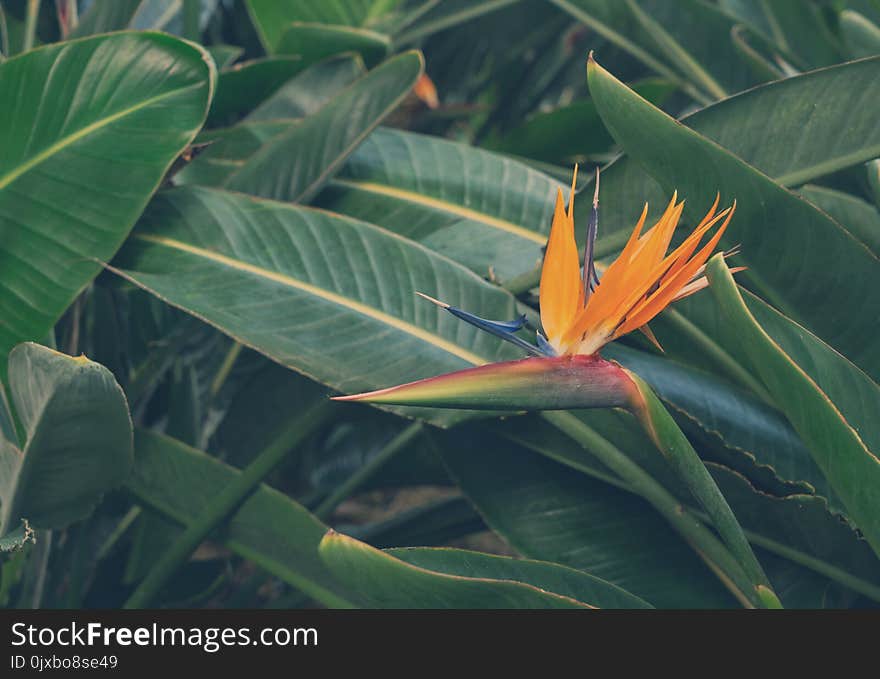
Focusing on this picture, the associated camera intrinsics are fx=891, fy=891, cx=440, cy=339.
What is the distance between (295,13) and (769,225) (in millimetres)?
633

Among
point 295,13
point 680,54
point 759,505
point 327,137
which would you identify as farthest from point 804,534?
point 295,13

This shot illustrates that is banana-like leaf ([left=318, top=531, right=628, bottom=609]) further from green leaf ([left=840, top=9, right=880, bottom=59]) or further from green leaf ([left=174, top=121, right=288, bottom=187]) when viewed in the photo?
green leaf ([left=840, top=9, right=880, bottom=59])

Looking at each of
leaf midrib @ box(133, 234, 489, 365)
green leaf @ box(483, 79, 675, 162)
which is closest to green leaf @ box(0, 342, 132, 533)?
leaf midrib @ box(133, 234, 489, 365)

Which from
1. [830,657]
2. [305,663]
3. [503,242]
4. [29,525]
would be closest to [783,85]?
[503,242]

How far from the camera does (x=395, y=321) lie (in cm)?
67

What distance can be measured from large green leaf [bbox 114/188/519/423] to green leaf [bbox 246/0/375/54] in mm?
336

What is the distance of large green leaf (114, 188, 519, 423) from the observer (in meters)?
0.64

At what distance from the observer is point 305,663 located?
21.0 inches

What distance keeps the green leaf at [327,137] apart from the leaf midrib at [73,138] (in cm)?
15

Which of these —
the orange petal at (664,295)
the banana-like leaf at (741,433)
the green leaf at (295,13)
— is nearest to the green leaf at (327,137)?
the green leaf at (295,13)

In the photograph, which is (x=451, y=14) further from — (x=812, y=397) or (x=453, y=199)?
(x=812, y=397)

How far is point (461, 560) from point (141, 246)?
1.24 feet

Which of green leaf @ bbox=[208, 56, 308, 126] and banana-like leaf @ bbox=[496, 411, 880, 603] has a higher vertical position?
green leaf @ bbox=[208, 56, 308, 126]

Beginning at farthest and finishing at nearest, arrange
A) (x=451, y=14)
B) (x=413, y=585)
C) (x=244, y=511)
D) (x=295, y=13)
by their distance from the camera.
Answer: (x=451, y=14) < (x=295, y=13) < (x=244, y=511) < (x=413, y=585)
